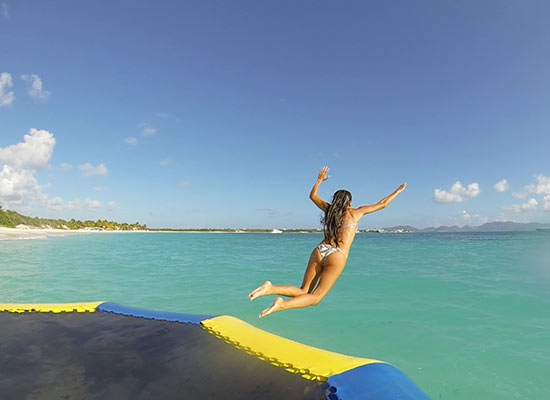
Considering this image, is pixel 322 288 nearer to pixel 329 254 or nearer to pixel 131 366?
pixel 329 254

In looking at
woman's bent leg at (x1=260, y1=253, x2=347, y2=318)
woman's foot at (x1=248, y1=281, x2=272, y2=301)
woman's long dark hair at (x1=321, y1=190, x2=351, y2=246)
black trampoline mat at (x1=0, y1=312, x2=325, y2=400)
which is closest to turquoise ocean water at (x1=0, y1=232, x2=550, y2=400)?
woman's bent leg at (x1=260, y1=253, x2=347, y2=318)

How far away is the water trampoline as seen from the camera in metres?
2.63

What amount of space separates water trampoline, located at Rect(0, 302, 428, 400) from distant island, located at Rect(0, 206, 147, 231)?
65.6 m

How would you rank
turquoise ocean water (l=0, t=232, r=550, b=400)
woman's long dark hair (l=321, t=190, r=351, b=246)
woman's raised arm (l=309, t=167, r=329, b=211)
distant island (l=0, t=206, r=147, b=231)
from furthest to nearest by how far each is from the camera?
distant island (l=0, t=206, r=147, b=231), turquoise ocean water (l=0, t=232, r=550, b=400), woman's raised arm (l=309, t=167, r=329, b=211), woman's long dark hair (l=321, t=190, r=351, b=246)

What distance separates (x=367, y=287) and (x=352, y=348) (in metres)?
6.14

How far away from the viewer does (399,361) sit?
560cm

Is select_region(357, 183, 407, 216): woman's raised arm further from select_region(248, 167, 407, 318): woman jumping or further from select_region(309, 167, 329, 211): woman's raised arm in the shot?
select_region(309, 167, 329, 211): woman's raised arm

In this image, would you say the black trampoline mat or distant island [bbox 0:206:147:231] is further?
distant island [bbox 0:206:147:231]

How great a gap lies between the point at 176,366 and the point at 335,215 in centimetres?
223

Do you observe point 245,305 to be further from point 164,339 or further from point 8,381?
point 8,381

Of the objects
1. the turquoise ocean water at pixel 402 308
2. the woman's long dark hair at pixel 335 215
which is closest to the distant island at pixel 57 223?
the turquoise ocean water at pixel 402 308

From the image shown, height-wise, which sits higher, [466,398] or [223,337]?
[223,337]

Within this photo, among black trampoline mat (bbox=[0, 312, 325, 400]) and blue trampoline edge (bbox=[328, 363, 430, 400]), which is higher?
blue trampoline edge (bbox=[328, 363, 430, 400])

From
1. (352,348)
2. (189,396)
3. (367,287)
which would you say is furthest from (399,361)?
(367,287)
